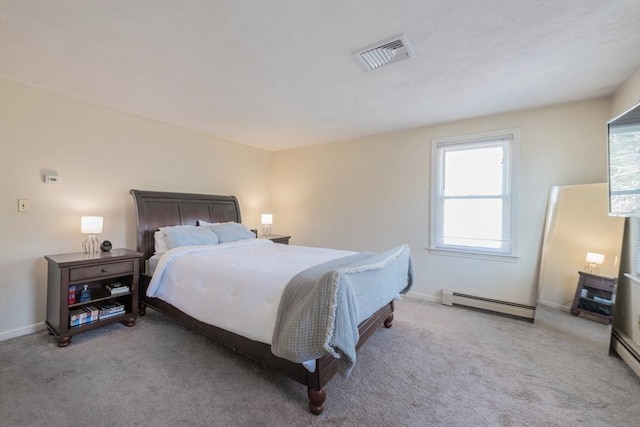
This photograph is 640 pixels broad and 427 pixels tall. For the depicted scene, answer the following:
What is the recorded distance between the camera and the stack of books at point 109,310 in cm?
269

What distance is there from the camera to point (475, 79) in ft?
8.15

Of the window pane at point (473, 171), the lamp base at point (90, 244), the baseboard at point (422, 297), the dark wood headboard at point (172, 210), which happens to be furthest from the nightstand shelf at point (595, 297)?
the lamp base at point (90, 244)

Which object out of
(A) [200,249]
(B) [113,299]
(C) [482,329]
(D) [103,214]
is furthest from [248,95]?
(C) [482,329]

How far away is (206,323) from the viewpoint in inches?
91.1

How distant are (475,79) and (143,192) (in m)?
3.88

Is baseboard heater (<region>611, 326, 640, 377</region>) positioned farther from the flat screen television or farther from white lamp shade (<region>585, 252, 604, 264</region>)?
the flat screen television

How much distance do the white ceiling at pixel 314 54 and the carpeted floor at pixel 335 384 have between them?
8.02ft

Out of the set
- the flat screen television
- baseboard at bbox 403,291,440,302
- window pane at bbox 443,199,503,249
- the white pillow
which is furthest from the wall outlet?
the flat screen television

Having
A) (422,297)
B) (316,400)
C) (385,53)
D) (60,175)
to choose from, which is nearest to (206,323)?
(316,400)

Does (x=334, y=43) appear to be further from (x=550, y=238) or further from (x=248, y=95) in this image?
(x=550, y=238)

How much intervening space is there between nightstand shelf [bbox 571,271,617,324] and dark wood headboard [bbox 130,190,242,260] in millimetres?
4373

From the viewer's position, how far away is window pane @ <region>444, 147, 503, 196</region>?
3.42 metres

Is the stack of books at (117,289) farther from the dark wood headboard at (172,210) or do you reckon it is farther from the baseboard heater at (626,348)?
the baseboard heater at (626,348)

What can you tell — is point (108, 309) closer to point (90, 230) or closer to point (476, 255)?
point (90, 230)
